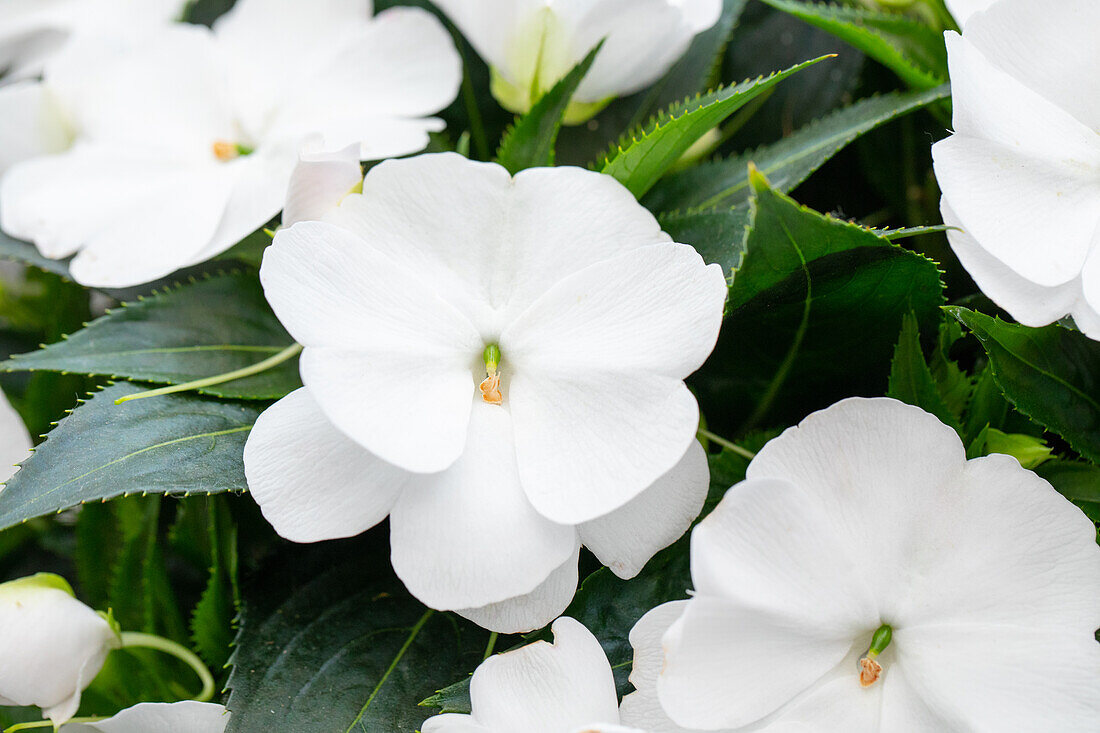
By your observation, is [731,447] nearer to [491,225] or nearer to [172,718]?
[491,225]

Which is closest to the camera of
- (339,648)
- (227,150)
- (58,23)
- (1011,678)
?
(1011,678)

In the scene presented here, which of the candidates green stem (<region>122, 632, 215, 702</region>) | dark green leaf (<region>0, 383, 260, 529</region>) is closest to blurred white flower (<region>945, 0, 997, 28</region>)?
dark green leaf (<region>0, 383, 260, 529</region>)

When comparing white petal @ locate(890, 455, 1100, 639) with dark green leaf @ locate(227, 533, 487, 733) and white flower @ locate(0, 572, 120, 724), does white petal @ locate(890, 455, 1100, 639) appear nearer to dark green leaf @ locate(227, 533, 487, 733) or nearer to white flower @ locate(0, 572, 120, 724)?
dark green leaf @ locate(227, 533, 487, 733)

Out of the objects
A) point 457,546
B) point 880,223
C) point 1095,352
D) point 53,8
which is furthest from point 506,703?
point 53,8

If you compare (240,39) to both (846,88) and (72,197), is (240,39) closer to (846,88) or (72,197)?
(72,197)

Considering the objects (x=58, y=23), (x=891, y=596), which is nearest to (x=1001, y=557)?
(x=891, y=596)

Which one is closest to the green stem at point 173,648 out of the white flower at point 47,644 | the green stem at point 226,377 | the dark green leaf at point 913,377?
the white flower at point 47,644

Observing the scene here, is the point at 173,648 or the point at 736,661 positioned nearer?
the point at 736,661
